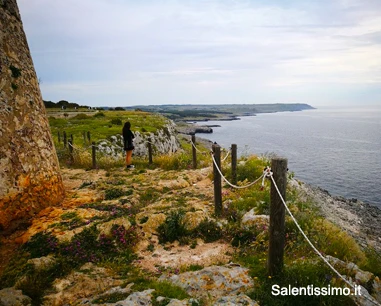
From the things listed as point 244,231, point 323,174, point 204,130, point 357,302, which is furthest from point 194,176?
point 204,130

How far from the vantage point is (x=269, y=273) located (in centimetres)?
466

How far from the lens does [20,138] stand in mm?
7176

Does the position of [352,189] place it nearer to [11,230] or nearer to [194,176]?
[194,176]

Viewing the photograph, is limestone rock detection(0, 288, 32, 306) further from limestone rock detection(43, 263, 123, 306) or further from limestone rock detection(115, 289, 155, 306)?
limestone rock detection(115, 289, 155, 306)

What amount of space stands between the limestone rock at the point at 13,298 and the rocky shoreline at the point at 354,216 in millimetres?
14348

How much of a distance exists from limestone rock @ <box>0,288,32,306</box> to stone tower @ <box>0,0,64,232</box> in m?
2.46

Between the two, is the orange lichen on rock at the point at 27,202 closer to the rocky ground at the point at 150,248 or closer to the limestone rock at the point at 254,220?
the rocky ground at the point at 150,248

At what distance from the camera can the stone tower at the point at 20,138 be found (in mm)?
6770

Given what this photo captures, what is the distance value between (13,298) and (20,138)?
165 inches

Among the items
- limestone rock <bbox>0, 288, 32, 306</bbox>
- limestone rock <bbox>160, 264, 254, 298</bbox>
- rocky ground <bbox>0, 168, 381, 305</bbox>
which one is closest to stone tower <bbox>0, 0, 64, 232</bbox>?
rocky ground <bbox>0, 168, 381, 305</bbox>

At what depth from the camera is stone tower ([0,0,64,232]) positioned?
22.2 ft

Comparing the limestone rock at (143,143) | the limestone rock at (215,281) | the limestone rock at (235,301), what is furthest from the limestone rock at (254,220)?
the limestone rock at (143,143)

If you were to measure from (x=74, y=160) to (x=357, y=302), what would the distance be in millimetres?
14579

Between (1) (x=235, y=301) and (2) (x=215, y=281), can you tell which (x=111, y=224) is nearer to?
(2) (x=215, y=281)
